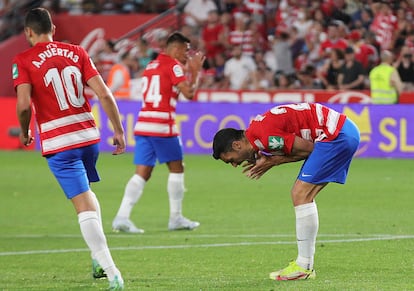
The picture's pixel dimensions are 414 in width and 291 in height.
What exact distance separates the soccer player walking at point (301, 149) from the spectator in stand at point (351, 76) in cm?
1554

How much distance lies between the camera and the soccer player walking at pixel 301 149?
26.8 feet

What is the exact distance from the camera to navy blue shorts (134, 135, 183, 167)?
12.9 metres

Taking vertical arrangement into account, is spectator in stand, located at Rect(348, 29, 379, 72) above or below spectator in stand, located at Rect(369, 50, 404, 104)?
above

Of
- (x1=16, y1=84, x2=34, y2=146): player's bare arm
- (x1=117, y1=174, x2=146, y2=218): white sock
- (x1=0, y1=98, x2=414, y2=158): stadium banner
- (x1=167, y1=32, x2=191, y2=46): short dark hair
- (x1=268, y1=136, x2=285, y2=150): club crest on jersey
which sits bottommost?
(x1=0, y1=98, x2=414, y2=158): stadium banner

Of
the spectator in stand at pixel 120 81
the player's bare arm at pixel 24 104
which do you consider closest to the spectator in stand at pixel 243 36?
the spectator in stand at pixel 120 81

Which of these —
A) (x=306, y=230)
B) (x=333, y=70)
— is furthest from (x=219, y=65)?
(x=306, y=230)

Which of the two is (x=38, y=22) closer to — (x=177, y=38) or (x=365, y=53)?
(x=177, y=38)

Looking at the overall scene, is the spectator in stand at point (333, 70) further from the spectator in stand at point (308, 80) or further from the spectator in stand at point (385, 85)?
the spectator in stand at point (385, 85)

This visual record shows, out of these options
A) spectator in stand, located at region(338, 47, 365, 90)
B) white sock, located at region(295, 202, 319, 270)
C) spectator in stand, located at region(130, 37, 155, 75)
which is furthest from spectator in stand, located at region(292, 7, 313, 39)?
white sock, located at region(295, 202, 319, 270)

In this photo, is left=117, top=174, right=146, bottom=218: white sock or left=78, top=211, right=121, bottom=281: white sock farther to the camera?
left=117, top=174, right=146, bottom=218: white sock

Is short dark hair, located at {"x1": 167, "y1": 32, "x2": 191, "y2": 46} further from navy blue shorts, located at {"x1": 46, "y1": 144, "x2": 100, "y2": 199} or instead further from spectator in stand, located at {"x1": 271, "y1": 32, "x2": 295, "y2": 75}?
spectator in stand, located at {"x1": 271, "y1": 32, "x2": 295, "y2": 75}

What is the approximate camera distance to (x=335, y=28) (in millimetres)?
25375

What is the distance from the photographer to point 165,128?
511 inches

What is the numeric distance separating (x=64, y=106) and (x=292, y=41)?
18.5 m
